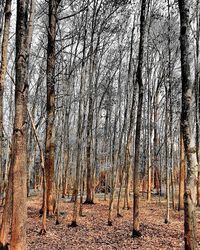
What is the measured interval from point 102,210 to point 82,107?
20.3 feet

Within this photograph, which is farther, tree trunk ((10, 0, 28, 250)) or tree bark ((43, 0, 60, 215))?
tree bark ((43, 0, 60, 215))

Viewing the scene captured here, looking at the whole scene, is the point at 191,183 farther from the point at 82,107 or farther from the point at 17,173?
the point at 82,107

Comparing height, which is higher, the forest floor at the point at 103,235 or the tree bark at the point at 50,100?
the tree bark at the point at 50,100

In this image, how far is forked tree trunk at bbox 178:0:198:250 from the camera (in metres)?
4.60

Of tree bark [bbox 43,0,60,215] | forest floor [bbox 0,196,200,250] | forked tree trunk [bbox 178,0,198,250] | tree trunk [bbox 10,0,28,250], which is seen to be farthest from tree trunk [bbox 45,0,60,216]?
→ forked tree trunk [bbox 178,0,198,250]

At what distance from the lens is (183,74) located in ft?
16.4

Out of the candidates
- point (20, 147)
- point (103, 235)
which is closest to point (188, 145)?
point (20, 147)

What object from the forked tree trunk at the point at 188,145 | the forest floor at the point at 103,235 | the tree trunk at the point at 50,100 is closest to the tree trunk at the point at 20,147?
the forked tree trunk at the point at 188,145

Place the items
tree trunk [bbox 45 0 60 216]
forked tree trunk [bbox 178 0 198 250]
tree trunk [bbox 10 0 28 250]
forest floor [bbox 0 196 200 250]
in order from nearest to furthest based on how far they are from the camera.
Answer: tree trunk [bbox 10 0 28 250]
forked tree trunk [bbox 178 0 198 250]
forest floor [bbox 0 196 200 250]
tree trunk [bbox 45 0 60 216]

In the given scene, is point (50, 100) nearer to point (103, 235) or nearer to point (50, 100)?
point (50, 100)

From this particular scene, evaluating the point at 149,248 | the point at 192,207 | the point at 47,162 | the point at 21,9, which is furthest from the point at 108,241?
the point at 21,9

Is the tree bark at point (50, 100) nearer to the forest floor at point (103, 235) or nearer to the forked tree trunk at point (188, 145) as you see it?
the forest floor at point (103, 235)

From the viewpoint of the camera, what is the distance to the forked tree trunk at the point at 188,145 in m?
4.60

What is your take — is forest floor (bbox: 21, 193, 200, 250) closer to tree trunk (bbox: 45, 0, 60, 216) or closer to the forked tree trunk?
tree trunk (bbox: 45, 0, 60, 216)
